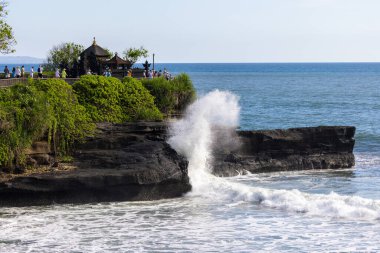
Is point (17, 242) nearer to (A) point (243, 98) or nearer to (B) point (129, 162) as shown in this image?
(B) point (129, 162)

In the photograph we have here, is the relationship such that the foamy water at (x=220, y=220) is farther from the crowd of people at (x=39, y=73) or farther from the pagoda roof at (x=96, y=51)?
the pagoda roof at (x=96, y=51)

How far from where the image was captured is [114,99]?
127 ft

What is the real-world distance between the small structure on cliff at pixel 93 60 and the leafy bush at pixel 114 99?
18.0 ft

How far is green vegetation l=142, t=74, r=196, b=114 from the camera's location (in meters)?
42.4

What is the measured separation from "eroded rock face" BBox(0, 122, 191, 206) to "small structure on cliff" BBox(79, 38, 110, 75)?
36.6 feet

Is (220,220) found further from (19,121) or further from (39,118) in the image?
(19,121)

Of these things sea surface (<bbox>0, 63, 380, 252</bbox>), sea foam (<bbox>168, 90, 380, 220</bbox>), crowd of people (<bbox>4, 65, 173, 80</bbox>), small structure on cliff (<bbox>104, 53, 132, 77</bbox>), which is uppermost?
small structure on cliff (<bbox>104, 53, 132, 77</bbox>)

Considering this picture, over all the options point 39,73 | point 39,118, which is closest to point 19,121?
point 39,118

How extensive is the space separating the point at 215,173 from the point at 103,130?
6.12 m

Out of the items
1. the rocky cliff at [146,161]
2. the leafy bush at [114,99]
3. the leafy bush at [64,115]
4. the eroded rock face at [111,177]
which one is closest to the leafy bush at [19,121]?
the leafy bush at [64,115]

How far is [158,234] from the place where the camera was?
2511 cm

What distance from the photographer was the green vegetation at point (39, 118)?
100ft

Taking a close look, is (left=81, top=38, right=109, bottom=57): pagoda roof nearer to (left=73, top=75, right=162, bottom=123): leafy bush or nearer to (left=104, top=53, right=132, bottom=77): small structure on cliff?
(left=104, top=53, right=132, bottom=77): small structure on cliff

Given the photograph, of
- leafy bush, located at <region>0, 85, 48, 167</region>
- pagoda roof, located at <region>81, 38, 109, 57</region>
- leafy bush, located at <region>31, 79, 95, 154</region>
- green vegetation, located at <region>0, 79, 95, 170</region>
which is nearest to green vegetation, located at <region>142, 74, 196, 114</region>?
pagoda roof, located at <region>81, 38, 109, 57</region>
